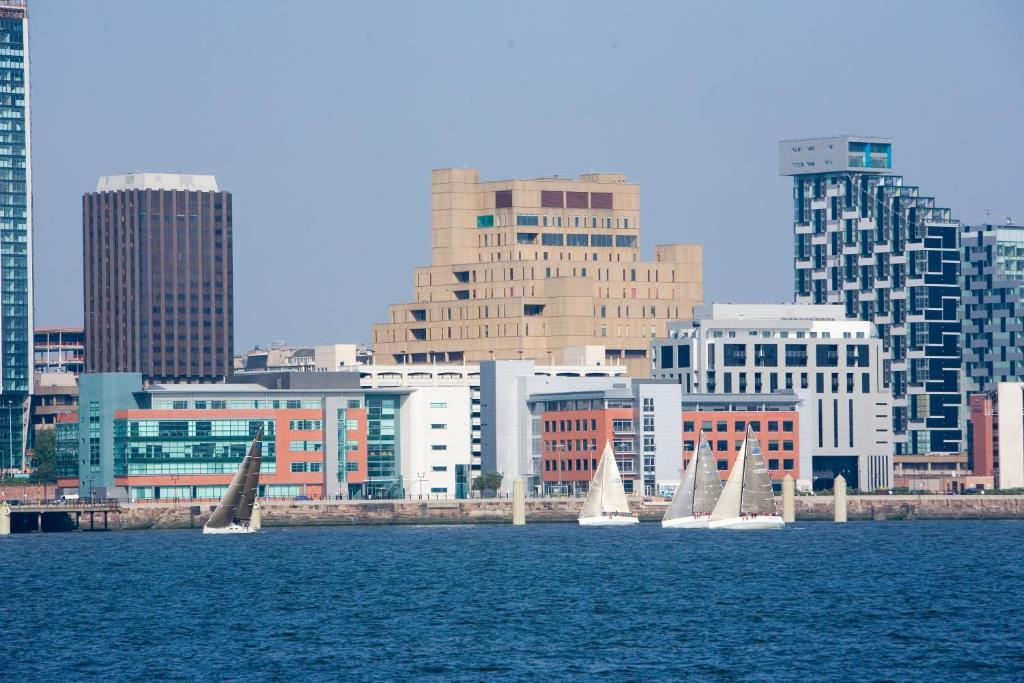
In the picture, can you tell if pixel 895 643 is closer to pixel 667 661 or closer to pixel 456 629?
pixel 667 661

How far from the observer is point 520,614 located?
136 metres

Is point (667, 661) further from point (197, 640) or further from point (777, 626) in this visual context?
point (197, 640)

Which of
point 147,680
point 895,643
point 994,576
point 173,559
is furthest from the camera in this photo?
point 173,559

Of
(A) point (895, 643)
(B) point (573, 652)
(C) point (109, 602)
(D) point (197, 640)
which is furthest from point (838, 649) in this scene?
(C) point (109, 602)

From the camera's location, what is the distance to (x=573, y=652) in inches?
4552

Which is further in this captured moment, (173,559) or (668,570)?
(173,559)

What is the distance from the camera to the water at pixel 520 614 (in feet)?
360

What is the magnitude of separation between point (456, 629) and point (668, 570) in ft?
150

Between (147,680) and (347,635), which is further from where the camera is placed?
(347,635)

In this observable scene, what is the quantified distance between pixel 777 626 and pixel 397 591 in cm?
3474

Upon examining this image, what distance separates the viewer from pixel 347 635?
124688mm

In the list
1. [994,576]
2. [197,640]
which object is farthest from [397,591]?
[994,576]

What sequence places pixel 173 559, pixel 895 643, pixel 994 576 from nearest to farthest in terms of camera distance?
pixel 895 643 < pixel 994 576 < pixel 173 559

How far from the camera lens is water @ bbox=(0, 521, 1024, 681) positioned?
360 ft
